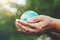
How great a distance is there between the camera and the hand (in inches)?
47.0

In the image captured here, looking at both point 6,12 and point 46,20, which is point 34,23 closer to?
point 46,20

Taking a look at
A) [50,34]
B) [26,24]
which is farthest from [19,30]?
[50,34]

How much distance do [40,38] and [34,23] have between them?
9 cm

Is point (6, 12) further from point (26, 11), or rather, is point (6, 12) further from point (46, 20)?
point (46, 20)

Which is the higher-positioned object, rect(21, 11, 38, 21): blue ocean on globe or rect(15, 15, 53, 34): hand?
rect(21, 11, 38, 21): blue ocean on globe

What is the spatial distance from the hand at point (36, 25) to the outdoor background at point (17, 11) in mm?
36

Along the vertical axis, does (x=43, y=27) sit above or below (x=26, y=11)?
below

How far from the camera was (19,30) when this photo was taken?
48.7 inches

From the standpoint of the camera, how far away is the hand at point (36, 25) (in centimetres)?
119

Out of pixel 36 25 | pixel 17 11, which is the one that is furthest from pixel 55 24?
pixel 17 11

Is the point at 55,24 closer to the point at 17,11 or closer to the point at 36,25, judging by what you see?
the point at 36,25

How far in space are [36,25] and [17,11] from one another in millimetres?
140

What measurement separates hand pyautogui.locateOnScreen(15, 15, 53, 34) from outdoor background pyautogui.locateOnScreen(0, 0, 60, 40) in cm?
4

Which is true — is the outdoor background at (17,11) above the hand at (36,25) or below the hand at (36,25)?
above
